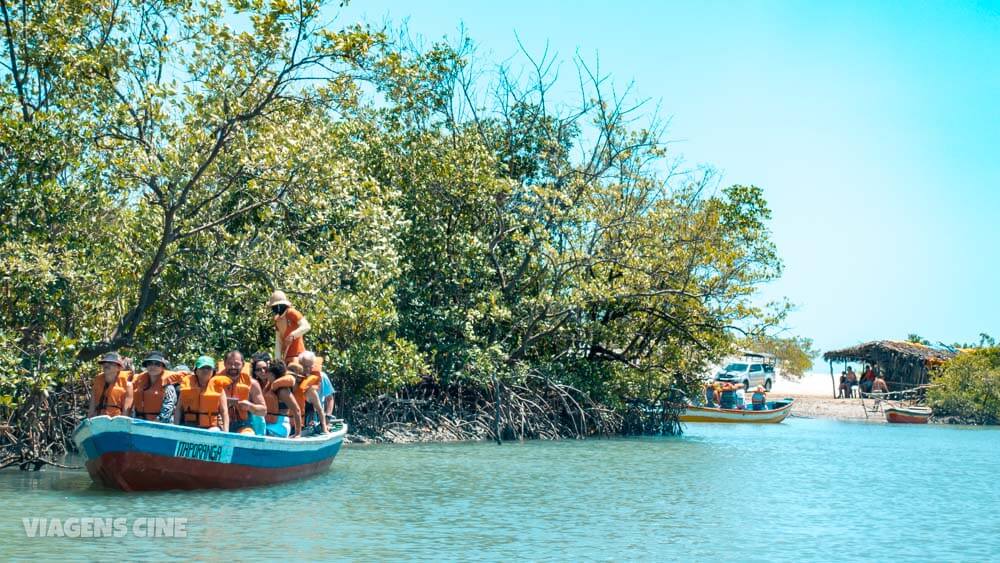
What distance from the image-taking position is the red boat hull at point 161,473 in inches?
543

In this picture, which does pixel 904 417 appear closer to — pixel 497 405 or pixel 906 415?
A: pixel 906 415

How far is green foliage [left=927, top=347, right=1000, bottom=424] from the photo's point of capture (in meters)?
41.8

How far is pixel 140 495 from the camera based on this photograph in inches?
557

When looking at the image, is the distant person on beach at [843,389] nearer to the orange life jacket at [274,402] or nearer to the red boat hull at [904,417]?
the red boat hull at [904,417]

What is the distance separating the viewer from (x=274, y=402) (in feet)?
52.0

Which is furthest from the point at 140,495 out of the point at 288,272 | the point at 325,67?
the point at 325,67

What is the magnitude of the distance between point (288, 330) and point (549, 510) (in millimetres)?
4858

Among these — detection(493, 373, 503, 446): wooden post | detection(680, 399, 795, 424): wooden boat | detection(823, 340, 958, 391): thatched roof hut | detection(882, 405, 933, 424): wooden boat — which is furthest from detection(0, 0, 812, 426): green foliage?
detection(823, 340, 958, 391): thatched roof hut

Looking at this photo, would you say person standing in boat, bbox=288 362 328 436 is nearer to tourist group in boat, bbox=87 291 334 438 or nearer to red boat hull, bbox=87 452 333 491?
tourist group in boat, bbox=87 291 334 438

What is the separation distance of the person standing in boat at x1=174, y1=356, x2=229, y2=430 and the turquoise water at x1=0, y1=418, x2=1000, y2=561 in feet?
3.15

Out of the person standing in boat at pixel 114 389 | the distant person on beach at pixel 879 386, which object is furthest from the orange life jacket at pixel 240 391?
the distant person on beach at pixel 879 386

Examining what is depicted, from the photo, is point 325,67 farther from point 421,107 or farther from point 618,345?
point 618,345

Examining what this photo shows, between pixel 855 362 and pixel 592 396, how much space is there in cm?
2691

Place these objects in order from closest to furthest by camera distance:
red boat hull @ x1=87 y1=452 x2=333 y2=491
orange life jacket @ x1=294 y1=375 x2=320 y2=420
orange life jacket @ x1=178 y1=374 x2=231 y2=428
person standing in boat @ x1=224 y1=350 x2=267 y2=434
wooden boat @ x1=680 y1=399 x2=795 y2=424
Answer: red boat hull @ x1=87 y1=452 x2=333 y2=491 < orange life jacket @ x1=178 y1=374 x2=231 y2=428 < person standing in boat @ x1=224 y1=350 x2=267 y2=434 < orange life jacket @ x1=294 y1=375 x2=320 y2=420 < wooden boat @ x1=680 y1=399 x2=795 y2=424
